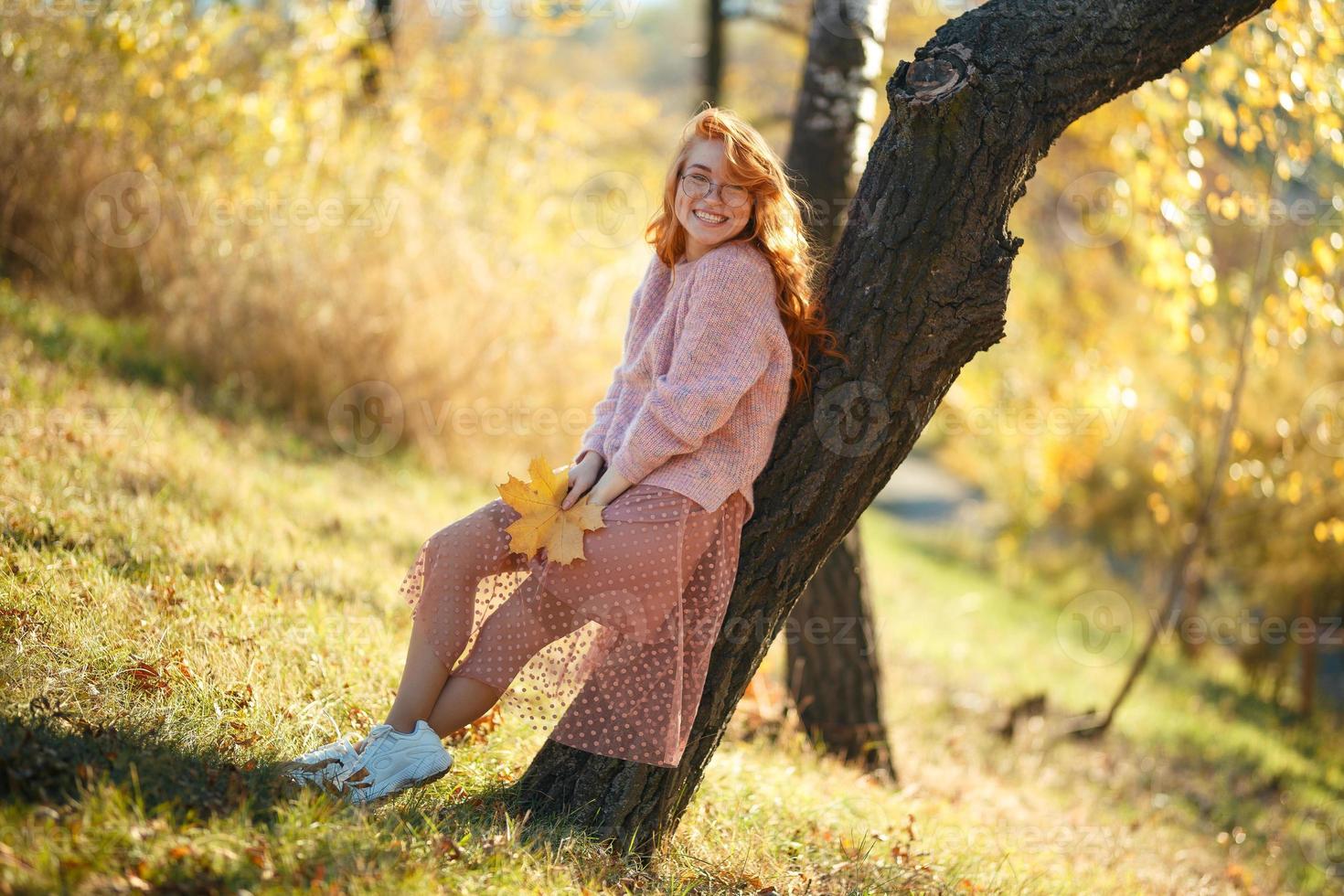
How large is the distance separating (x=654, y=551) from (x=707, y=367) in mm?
467

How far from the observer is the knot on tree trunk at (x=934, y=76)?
2.62 metres

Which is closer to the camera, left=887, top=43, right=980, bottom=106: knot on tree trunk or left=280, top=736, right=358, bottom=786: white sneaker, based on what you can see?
left=280, top=736, right=358, bottom=786: white sneaker

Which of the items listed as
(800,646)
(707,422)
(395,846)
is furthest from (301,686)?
(800,646)

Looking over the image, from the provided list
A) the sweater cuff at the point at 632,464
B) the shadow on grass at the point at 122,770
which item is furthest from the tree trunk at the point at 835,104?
the shadow on grass at the point at 122,770

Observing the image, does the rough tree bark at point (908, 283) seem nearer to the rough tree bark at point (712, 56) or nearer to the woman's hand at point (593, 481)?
the woman's hand at point (593, 481)

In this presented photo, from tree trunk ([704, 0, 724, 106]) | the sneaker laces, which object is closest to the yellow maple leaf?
the sneaker laces

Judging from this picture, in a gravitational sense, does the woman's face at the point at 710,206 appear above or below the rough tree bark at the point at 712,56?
below

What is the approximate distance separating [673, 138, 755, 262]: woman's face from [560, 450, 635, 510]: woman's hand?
2.11 ft

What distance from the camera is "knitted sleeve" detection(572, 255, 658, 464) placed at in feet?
9.71

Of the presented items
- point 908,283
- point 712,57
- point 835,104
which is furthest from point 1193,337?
point 712,57

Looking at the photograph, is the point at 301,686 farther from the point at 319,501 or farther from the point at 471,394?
the point at 471,394

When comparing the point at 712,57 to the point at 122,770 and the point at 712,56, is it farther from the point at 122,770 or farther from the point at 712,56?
the point at 122,770

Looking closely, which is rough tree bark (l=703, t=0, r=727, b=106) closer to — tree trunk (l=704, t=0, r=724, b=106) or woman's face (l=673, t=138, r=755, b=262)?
tree trunk (l=704, t=0, r=724, b=106)

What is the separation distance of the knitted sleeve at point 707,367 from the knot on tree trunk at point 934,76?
564 millimetres
